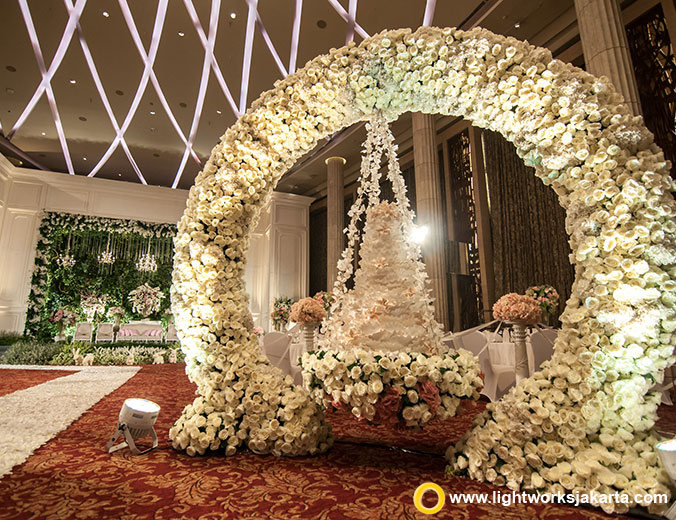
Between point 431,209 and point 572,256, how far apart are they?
610 centimetres

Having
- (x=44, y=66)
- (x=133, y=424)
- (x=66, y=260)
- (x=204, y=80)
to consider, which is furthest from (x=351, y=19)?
(x=66, y=260)

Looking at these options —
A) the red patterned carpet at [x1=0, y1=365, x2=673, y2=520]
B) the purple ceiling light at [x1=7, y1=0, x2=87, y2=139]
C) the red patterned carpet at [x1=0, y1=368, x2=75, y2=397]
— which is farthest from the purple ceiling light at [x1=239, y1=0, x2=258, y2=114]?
the red patterned carpet at [x1=0, y1=365, x2=673, y2=520]

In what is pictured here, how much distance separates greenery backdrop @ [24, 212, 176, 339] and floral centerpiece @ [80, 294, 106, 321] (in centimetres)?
11

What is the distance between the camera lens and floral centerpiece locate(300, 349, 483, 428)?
185 cm

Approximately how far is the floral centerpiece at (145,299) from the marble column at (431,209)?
8.15 meters

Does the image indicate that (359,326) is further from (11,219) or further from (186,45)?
(11,219)

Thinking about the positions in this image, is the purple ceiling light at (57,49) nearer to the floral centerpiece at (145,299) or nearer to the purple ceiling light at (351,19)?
the purple ceiling light at (351,19)

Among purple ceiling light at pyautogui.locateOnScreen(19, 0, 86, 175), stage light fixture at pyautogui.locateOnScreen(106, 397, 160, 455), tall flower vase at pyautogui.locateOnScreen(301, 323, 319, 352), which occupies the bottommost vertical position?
stage light fixture at pyautogui.locateOnScreen(106, 397, 160, 455)

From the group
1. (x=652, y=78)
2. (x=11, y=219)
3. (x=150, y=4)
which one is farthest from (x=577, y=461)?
(x=11, y=219)

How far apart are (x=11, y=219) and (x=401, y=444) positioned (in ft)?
41.3

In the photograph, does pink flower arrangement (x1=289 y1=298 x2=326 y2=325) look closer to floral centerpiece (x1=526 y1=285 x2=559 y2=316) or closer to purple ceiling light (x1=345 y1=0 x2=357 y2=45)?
floral centerpiece (x1=526 y1=285 x2=559 y2=316)

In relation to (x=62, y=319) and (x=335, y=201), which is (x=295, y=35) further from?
(x=62, y=319)

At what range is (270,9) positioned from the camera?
6629mm

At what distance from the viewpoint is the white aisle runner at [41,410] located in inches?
89.7
